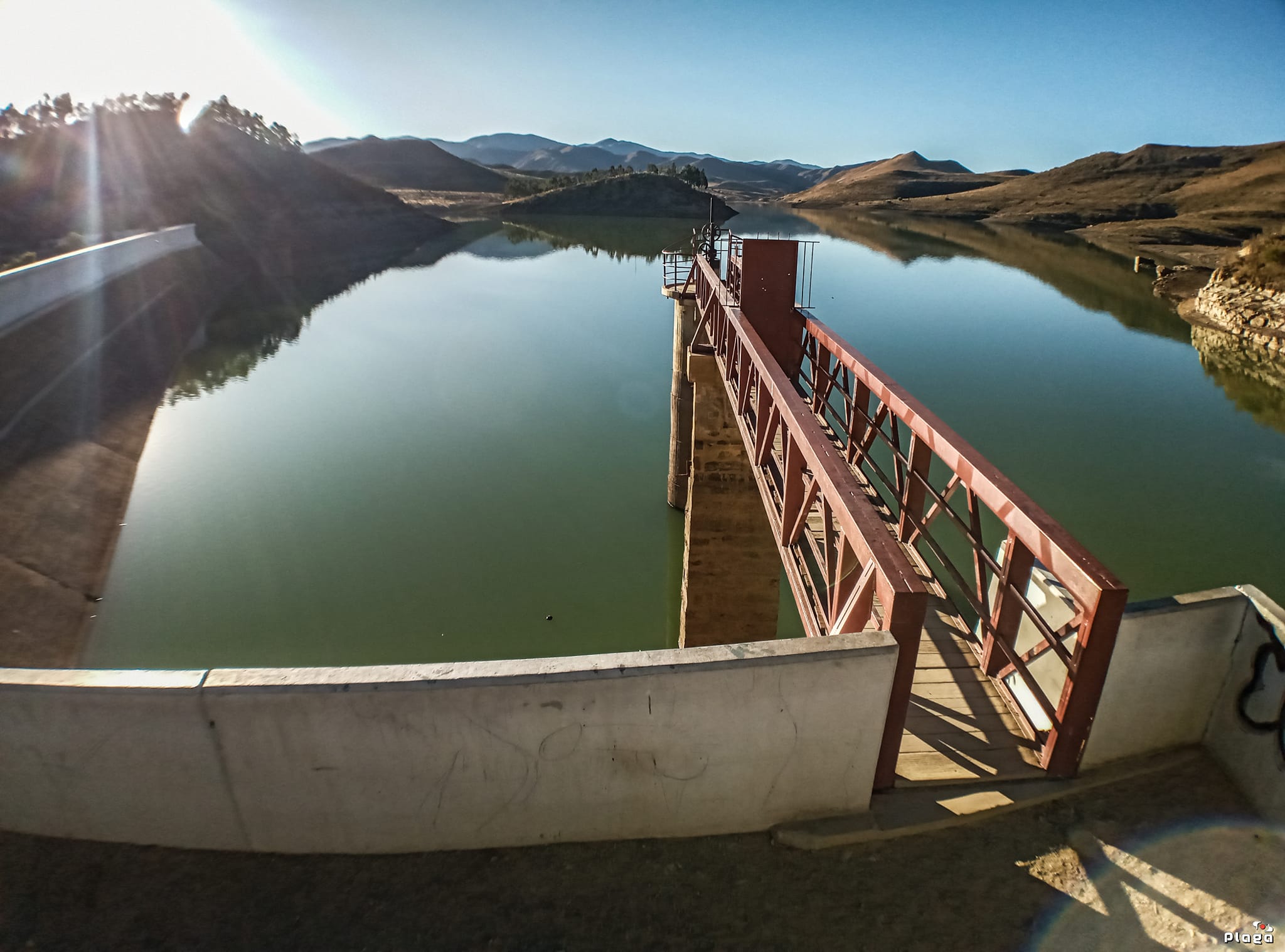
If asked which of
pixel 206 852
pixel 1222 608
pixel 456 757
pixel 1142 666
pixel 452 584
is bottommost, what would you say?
pixel 452 584

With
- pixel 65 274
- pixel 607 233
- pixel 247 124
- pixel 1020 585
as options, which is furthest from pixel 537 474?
pixel 247 124

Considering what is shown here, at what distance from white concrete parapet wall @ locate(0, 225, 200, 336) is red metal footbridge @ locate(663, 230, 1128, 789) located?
65.4 ft

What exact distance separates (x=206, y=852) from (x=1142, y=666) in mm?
5095

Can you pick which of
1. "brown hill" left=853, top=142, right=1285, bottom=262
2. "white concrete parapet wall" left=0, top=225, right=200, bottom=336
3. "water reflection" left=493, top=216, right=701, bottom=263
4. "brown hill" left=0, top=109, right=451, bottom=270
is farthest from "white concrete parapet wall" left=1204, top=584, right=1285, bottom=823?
"brown hill" left=853, top=142, right=1285, bottom=262

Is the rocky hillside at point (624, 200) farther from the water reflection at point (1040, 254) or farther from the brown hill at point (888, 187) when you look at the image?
the brown hill at point (888, 187)

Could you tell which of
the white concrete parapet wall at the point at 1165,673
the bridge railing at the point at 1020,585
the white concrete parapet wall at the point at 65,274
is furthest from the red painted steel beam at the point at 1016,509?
the white concrete parapet wall at the point at 65,274

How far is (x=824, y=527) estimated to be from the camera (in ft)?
20.1

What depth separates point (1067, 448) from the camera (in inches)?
674

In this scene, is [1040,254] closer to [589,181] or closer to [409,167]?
[589,181]

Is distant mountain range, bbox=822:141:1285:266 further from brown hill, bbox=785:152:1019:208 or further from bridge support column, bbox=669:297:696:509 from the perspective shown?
bridge support column, bbox=669:297:696:509

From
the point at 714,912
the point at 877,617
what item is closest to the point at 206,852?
the point at 714,912

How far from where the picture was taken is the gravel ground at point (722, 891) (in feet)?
11.0

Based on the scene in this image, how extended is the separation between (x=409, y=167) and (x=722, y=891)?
14945 cm

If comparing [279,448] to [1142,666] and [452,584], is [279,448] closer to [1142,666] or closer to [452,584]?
[452,584]
